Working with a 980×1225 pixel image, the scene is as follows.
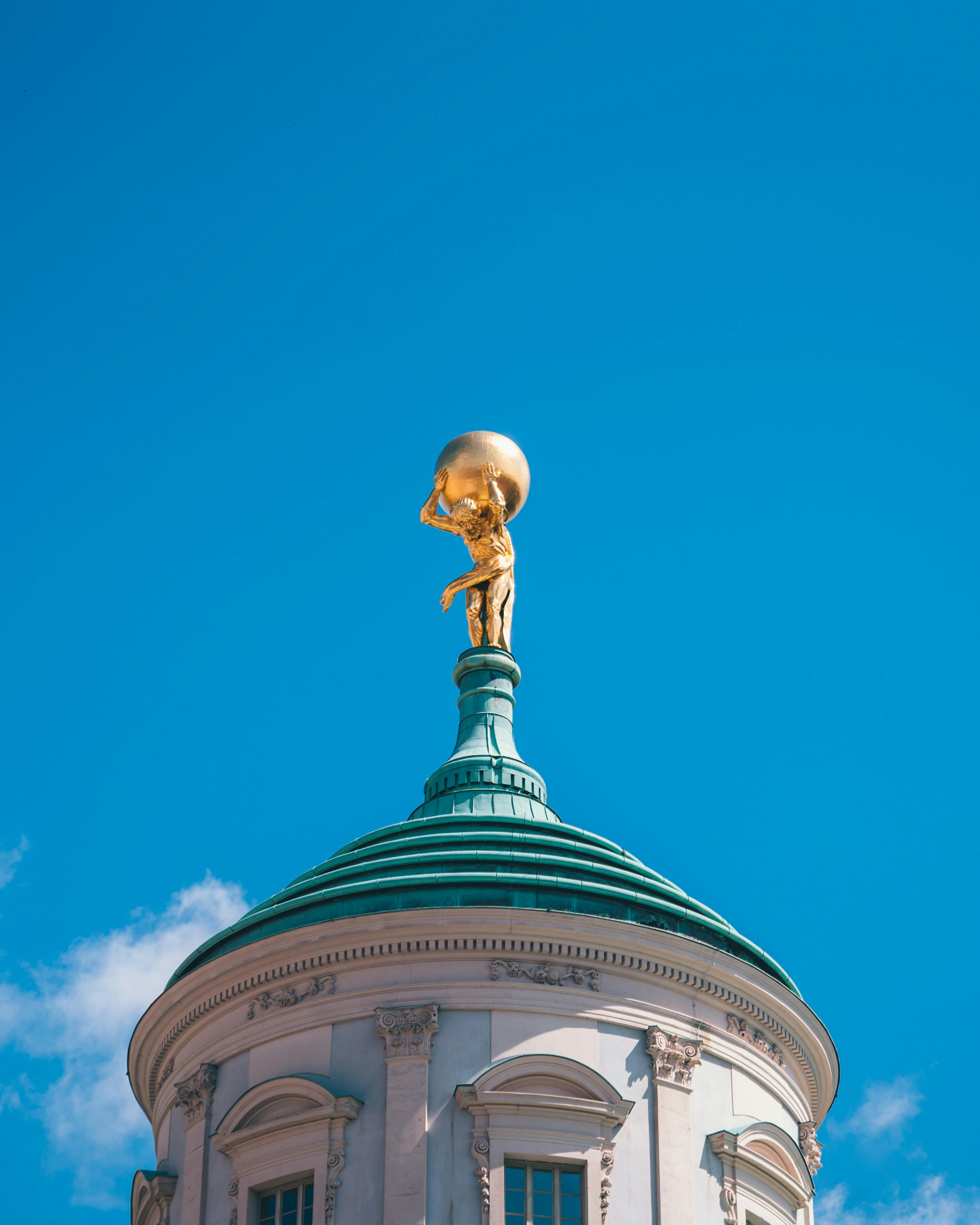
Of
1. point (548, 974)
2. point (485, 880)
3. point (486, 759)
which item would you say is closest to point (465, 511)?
point (486, 759)

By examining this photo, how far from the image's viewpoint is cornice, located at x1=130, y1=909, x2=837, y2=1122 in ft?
116

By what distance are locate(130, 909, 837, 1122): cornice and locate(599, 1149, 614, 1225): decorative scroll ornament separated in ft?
7.82

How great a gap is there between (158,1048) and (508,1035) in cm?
750

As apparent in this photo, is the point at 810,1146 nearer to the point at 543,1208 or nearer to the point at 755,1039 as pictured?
the point at 755,1039

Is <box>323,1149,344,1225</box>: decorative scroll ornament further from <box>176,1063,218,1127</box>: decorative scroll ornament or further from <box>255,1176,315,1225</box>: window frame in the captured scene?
<box>176,1063,218,1127</box>: decorative scroll ornament

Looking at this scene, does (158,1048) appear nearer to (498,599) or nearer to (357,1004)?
(357,1004)

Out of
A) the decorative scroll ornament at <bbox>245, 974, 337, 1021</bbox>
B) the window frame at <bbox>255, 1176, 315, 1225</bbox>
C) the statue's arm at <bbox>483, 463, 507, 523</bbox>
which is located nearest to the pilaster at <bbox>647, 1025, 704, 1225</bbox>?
the decorative scroll ornament at <bbox>245, 974, 337, 1021</bbox>

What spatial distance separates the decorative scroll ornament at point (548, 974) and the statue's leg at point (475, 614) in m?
11.1

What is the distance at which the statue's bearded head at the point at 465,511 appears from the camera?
153 ft

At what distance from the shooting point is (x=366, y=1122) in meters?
34.1

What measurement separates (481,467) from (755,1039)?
1519 centimetres

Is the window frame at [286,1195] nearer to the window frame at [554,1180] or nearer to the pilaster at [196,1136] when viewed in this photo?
the pilaster at [196,1136]

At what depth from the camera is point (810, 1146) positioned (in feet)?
125

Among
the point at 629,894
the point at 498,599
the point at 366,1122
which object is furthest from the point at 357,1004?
the point at 498,599
